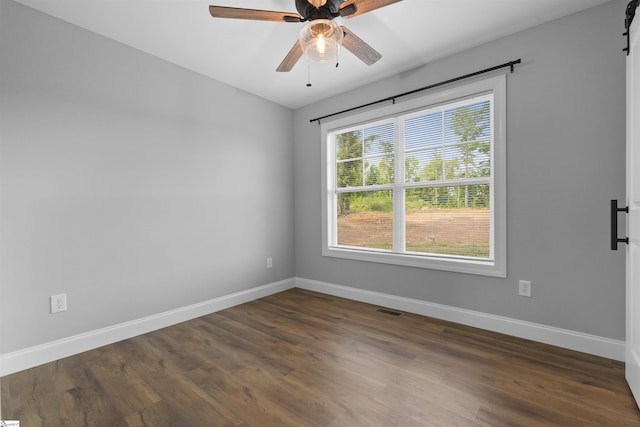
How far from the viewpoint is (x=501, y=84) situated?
2527 millimetres

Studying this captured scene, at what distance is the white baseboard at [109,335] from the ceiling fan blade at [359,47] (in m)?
2.84

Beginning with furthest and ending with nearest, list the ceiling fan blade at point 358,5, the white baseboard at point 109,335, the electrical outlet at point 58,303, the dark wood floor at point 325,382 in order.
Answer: the electrical outlet at point 58,303 < the white baseboard at point 109,335 < the ceiling fan blade at point 358,5 < the dark wood floor at point 325,382

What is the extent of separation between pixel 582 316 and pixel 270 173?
11.3 ft

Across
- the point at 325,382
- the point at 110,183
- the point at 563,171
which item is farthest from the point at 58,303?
the point at 563,171

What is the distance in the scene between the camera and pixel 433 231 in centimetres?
306

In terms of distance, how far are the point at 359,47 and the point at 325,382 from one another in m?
2.32

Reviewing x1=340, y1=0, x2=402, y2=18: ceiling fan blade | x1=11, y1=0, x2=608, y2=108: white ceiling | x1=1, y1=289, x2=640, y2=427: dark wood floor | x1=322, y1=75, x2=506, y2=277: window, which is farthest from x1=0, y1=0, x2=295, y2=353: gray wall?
x1=340, y1=0, x2=402, y2=18: ceiling fan blade

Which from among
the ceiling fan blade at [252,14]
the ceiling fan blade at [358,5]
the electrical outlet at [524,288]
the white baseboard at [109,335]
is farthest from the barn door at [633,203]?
the white baseboard at [109,335]

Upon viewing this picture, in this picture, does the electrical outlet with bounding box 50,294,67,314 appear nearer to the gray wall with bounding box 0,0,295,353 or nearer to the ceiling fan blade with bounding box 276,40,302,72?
the gray wall with bounding box 0,0,295,353

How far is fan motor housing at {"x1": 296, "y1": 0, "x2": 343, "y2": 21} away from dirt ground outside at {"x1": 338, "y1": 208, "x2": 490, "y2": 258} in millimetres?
2109

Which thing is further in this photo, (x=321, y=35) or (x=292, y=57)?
(x=292, y=57)

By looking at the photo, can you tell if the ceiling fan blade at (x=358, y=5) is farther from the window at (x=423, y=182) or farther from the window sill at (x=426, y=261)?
the window sill at (x=426, y=261)

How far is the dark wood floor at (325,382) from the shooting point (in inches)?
61.4

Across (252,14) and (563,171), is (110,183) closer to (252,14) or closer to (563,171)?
(252,14)
